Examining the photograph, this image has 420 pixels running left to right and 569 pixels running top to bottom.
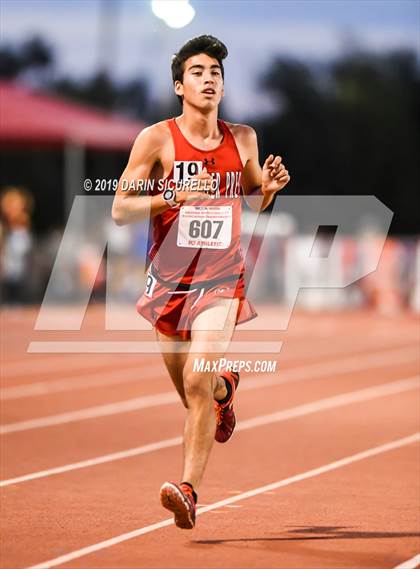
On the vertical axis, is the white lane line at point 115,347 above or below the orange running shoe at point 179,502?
below

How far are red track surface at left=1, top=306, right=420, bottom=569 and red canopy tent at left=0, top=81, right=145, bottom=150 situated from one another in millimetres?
11529

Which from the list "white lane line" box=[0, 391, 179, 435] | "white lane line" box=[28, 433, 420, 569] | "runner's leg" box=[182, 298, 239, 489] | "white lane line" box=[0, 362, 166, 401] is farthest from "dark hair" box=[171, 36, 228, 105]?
"white lane line" box=[0, 362, 166, 401]

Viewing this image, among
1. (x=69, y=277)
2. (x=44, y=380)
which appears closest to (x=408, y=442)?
(x=44, y=380)

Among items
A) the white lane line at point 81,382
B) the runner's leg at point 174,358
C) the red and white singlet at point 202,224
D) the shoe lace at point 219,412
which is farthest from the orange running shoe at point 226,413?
the white lane line at point 81,382

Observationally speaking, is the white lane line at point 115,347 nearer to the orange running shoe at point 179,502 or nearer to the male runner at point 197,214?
the male runner at point 197,214

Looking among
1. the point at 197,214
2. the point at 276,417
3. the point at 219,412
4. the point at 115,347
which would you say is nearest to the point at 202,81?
the point at 197,214

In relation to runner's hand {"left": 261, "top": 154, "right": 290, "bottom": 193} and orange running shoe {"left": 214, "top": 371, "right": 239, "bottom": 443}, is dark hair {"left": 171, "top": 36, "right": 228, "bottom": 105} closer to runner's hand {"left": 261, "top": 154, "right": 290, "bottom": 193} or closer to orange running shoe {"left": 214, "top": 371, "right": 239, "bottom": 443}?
runner's hand {"left": 261, "top": 154, "right": 290, "bottom": 193}

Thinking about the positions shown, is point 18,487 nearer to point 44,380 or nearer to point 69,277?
point 44,380

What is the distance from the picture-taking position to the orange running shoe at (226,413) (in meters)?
7.69

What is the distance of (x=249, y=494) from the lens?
8.36 m

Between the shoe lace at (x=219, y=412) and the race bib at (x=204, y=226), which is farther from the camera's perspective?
the shoe lace at (x=219, y=412)

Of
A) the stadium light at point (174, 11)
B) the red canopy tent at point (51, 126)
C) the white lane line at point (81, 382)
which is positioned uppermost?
the stadium light at point (174, 11)

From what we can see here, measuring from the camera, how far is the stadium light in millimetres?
8297

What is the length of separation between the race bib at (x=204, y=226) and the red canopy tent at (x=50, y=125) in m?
21.5
